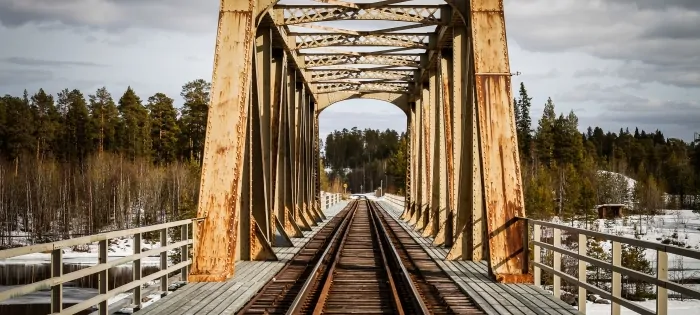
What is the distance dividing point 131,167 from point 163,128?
15.0m

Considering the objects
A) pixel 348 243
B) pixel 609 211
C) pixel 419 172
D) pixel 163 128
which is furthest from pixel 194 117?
pixel 348 243

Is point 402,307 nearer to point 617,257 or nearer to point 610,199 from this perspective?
point 617,257

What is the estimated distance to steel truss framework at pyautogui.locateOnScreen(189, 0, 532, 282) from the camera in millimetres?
11273

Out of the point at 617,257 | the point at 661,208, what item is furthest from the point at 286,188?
the point at 661,208

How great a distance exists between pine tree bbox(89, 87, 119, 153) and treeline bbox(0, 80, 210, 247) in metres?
0.11

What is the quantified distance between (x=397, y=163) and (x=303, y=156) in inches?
3600

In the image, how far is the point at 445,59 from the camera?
20.9m

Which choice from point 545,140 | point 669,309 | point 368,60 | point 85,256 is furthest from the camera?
point 545,140

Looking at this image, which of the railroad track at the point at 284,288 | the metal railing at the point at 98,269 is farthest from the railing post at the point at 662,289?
the metal railing at the point at 98,269

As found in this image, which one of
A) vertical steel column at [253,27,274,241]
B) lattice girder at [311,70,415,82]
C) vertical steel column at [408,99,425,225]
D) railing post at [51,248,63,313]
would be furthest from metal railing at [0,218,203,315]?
lattice girder at [311,70,415,82]

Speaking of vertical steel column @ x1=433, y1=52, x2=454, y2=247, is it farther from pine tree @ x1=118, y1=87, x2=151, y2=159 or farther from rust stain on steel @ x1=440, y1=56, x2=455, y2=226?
pine tree @ x1=118, y1=87, x2=151, y2=159

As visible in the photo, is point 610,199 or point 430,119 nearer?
point 430,119

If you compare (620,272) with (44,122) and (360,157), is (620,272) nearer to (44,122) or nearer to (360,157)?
(44,122)

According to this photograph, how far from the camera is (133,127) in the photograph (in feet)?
270
